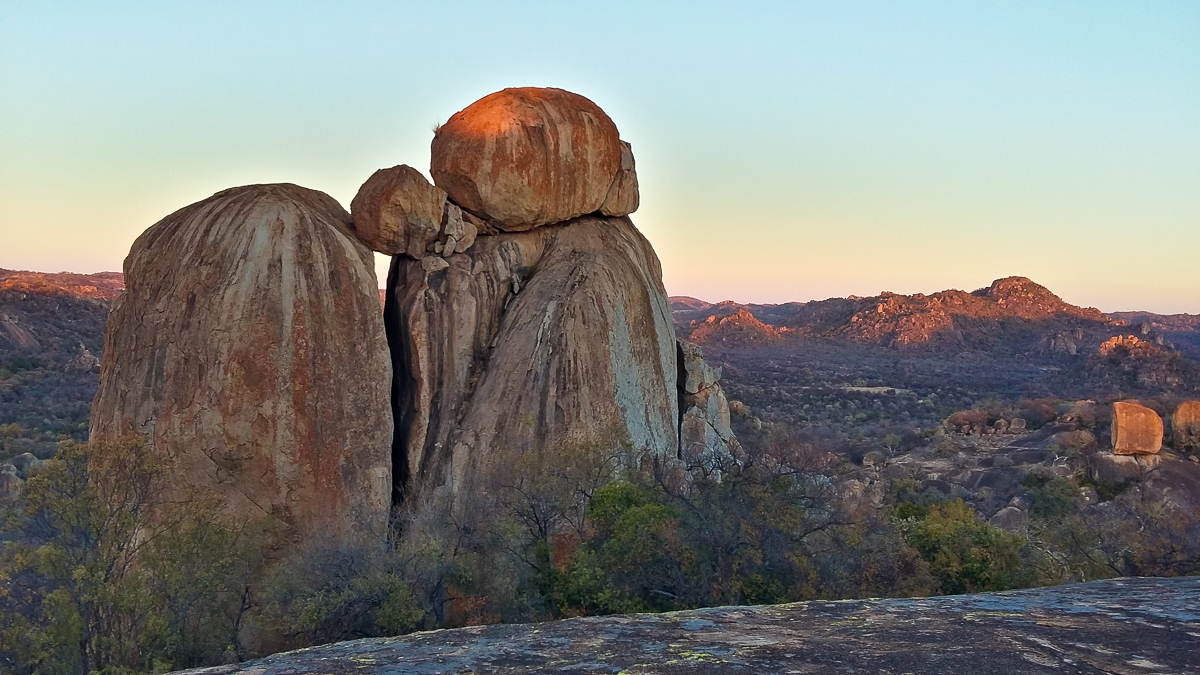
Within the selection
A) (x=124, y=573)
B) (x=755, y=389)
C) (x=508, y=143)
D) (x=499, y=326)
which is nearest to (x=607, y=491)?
(x=499, y=326)

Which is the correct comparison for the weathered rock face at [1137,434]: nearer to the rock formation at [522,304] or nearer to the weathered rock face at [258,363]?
the rock formation at [522,304]

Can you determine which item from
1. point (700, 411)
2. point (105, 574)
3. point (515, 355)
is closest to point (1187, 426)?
point (700, 411)

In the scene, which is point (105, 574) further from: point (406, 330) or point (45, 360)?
point (45, 360)

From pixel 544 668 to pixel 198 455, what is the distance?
1156cm

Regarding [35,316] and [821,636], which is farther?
[35,316]

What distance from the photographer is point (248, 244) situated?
16.6 m

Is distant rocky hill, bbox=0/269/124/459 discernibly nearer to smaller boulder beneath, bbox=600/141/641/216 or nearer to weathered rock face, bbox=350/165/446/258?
weathered rock face, bbox=350/165/446/258

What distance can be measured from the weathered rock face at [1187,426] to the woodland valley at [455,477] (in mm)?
21369

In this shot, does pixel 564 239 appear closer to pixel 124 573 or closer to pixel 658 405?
pixel 658 405

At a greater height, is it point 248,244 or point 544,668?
point 248,244

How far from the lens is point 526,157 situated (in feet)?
64.2

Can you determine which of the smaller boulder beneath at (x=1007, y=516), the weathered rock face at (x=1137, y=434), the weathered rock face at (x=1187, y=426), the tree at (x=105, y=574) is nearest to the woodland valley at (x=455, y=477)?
the tree at (x=105, y=574)

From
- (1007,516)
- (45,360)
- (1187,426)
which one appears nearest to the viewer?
(1007,516)

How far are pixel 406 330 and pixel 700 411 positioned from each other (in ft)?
24.9
